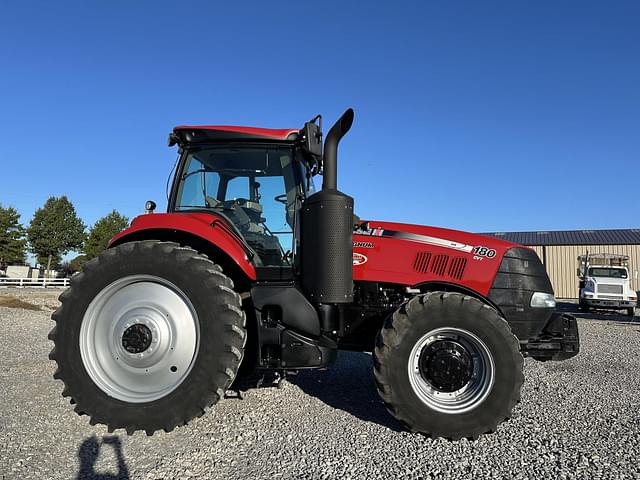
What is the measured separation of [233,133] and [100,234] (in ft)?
152

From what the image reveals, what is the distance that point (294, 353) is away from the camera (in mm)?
3346

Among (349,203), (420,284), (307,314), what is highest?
(349,203)

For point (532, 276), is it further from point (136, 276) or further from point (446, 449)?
point (136, 276)

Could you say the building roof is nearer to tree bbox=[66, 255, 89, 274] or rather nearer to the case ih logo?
the case ih logo

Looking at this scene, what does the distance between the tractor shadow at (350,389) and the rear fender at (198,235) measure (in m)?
1.44

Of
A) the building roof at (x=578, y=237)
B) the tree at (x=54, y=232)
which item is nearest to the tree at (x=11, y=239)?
the tree at (x=54, y=232)

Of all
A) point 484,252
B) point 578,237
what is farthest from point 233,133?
point 578,237

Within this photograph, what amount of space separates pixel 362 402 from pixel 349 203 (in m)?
1.87

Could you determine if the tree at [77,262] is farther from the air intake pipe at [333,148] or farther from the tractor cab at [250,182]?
the air intake pipe at [333,148]

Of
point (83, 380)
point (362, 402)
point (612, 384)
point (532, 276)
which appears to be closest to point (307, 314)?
point (362, 402)

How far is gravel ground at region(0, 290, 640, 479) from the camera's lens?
8.52 feet

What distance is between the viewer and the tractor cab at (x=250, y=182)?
3.69 meters

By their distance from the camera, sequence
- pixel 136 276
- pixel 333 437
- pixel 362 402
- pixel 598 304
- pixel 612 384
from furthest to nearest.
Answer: pixel 598 304
pixel 612 384
pixel 362 402
pixel 136 276
pixel 333 437

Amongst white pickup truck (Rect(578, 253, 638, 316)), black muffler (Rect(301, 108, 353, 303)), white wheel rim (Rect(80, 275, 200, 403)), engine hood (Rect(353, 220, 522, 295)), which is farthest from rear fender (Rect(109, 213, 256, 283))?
white pickup truck (Rect(578, 253, 638, 316))
